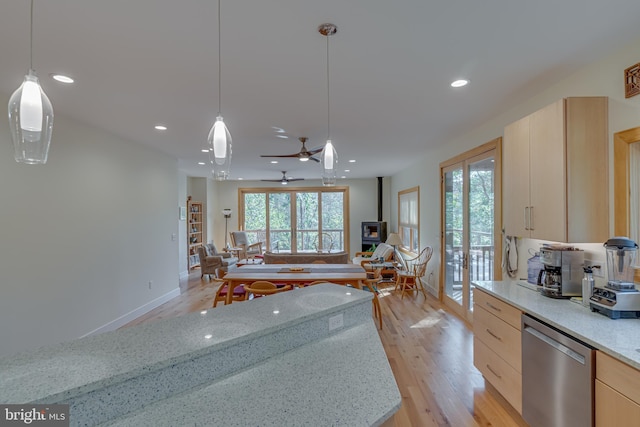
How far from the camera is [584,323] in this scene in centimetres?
174

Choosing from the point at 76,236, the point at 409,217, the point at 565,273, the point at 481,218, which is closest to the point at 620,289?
the point at 565,273

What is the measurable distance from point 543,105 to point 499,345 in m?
2.14

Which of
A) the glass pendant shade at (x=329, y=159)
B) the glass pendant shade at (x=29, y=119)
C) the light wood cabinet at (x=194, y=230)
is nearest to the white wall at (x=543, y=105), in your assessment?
the glass pendant shade at (x=329, y=159)

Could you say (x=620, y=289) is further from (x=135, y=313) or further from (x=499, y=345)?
(x=135, y=313)

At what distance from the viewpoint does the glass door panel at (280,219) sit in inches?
372

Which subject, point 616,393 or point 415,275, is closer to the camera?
point 616,393

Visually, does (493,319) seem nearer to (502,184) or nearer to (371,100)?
(502,184)

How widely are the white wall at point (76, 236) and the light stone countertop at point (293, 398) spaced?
9.32 feet

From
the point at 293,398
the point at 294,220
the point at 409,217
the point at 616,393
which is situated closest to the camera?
the point at 293,398

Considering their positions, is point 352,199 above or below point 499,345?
above

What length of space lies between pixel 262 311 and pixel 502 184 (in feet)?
10.2

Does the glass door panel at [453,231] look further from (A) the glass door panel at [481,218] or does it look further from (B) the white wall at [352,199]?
(B) the white wall at [352,199]

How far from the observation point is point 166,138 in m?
4.25

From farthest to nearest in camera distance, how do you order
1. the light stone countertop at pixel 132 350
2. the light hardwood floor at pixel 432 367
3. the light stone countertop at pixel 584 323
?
the light hardwood floor at pixel 432 367 < the light stone countertop at pixel 584 323 < the light stone countertop at pixel 132 350
